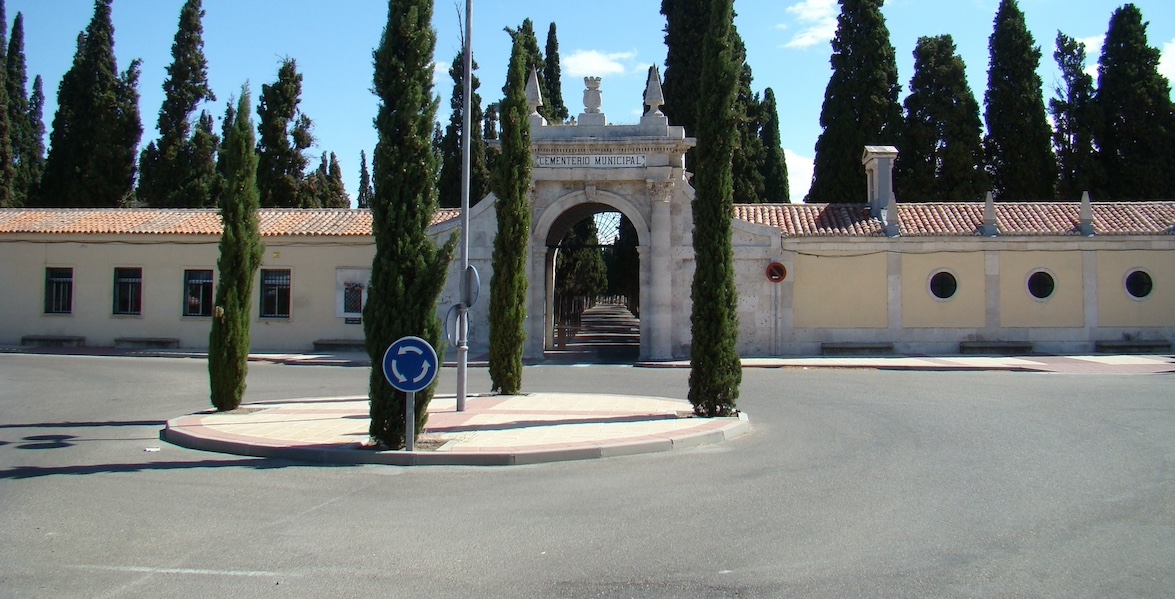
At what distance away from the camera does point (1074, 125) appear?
130ft

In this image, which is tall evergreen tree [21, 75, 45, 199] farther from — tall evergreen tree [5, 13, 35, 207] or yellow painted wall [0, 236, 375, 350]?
yellow painted wall [0, 236, 375, 350]

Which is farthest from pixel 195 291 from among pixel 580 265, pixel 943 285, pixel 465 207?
pixel 580 265

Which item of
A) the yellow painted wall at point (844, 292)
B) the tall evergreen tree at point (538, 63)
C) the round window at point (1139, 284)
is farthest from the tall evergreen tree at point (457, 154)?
the round window at point (1139, 284)

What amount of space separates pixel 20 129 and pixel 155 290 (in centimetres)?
3099

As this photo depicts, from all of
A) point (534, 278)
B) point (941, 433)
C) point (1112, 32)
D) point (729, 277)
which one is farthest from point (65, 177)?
point (1112, 32)

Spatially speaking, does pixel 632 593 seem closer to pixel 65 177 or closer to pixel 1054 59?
pixel 1054 59

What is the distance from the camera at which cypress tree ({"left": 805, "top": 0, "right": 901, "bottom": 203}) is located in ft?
127

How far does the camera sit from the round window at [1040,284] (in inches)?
1054

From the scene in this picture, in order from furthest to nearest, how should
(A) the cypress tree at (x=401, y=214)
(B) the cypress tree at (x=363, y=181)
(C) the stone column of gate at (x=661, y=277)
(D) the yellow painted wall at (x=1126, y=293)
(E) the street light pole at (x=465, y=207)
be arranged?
(B) the cypress tree at (x=363, y=181), (D) the yellow painted wall at (x=1126, y=293), (C) the stone column of gate at (x=661, y=277), (E) the street light pole at (x=465, y=207), (A) the cypress tree at (x=401, y=214)

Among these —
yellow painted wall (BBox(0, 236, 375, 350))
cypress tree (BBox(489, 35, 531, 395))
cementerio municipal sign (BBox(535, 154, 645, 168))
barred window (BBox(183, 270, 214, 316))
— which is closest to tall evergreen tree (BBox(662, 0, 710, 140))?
cementerio municipal sign (BBox(535, 154, 645, 168))

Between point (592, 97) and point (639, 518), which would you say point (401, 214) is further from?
point (592, 97)

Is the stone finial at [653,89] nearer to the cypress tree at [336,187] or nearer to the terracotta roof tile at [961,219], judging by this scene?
the terracotta roof tile at [961,219]

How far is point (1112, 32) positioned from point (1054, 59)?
3330 millimetres

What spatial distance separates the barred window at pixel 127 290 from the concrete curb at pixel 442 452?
2096 centimetres
